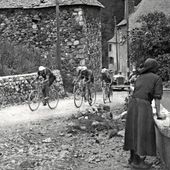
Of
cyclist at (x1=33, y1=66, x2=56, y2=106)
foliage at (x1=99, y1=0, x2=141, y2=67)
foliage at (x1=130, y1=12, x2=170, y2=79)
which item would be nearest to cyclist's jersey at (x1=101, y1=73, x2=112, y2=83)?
cyclist at (x1=33, y1=66, x2=56, y2=106)

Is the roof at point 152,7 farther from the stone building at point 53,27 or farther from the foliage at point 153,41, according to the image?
the stone building at point 53,27

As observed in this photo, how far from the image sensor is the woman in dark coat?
801 cm

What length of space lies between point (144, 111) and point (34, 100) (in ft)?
29.9

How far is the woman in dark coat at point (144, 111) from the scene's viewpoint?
8.01m

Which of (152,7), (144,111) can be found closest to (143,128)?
(144,111)

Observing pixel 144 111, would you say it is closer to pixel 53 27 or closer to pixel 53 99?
pixel 53 99

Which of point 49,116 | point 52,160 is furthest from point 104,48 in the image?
point 52,160

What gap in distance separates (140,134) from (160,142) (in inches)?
27.1

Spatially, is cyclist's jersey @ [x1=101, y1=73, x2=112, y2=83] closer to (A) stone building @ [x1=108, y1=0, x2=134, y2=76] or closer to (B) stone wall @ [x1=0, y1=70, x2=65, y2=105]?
(B) stone wall @ [x1=0, y1=70, x2=65, y2=105]

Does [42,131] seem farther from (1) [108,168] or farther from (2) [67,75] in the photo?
(2) [67,75]

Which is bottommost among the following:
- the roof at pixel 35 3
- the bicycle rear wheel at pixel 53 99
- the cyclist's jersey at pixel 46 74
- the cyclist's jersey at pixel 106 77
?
the bicycle rear wheel at pixel 53 99

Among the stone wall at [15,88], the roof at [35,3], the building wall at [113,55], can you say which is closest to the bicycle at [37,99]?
the stone wall at [15,88]

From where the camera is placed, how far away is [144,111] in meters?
8.03

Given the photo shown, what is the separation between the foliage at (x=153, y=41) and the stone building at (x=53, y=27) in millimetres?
5498
